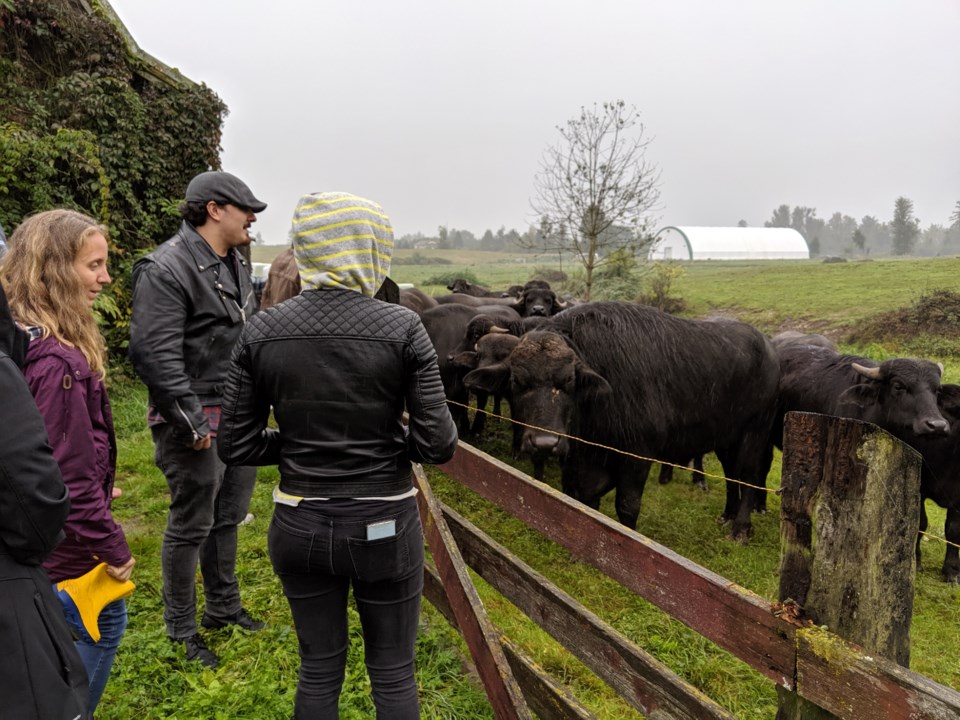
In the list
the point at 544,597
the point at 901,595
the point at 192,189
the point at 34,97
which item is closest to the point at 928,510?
the point at 544,597

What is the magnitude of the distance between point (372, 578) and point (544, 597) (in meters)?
1.05

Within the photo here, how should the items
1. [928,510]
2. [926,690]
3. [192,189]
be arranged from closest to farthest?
[926,690] → [192,189] → [928,510]

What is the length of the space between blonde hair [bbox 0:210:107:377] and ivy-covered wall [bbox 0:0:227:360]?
23.8ft

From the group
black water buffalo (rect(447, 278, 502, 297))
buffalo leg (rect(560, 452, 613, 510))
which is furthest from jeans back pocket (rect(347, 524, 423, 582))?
black water buffalo (rect(447, 278, 502, 297))

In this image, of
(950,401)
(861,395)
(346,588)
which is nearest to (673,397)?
(861,395)

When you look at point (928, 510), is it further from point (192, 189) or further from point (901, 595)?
point (192, 189)

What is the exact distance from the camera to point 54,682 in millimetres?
1530

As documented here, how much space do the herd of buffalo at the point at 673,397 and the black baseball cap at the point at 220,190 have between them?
6.46 ft

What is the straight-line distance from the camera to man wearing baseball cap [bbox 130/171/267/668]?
279 cm

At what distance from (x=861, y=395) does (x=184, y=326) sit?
5.44m

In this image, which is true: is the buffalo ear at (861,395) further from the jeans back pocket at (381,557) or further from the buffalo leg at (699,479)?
the jeans back pocket at (381,557)

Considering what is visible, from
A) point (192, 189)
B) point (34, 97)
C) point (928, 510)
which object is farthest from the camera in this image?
point (34, 97)

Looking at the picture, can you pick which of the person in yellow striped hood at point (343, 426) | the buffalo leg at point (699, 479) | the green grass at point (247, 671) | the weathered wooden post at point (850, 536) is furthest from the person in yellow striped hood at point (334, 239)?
the buffalo leg at point (699, 479)

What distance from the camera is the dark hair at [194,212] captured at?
3020 millimetres
